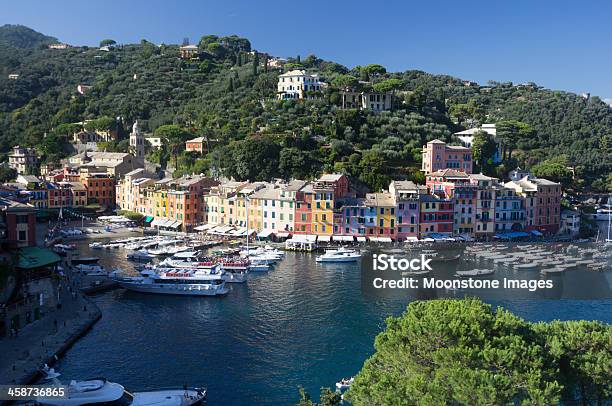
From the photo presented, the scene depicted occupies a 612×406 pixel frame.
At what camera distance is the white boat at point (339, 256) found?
4375 centimetres

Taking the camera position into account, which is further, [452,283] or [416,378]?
[452,283]

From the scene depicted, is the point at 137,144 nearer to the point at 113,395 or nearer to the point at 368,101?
the point at 368,101

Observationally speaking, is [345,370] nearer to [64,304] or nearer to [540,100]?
[64,304]

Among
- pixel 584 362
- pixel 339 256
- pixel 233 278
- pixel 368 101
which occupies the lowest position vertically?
pixel 233 278

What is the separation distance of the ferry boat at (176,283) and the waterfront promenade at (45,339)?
4019 millimetres

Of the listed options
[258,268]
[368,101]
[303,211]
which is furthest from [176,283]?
[368,101]

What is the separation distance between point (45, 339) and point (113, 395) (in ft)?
23.4

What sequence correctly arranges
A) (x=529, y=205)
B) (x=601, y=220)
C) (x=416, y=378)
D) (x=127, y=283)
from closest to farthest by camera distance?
(x=416, y=378) < (x=127, y=283) < (x=529, y=205) < (x=601, y=220)

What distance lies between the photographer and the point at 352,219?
51500 millimetres

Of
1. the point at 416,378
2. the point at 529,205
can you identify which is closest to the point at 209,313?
the point at 416,378

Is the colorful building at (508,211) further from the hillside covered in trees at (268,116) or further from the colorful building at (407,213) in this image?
the hillside covered in trees at (268,116)

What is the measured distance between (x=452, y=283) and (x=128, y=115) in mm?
69390

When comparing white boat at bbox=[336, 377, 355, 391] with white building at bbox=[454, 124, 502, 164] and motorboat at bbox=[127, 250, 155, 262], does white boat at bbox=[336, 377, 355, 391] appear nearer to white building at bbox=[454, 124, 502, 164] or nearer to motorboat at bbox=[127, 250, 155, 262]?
motorboat at bbox=[127, 250, 155, 262]

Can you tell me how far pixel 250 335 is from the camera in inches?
1061
